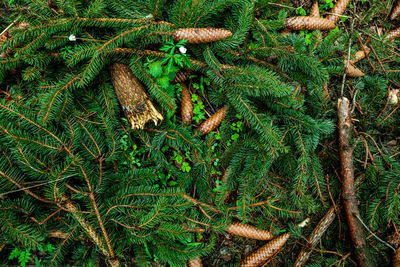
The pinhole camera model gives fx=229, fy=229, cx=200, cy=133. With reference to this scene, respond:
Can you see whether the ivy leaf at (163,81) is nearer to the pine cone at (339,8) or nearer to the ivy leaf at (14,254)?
the ivy leaf at (14,254)

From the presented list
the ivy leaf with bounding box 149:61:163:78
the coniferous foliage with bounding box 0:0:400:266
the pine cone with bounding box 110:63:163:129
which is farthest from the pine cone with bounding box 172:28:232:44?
the pine cone with bounding box 110:63:163:129

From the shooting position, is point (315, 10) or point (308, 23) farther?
point (315, 10)

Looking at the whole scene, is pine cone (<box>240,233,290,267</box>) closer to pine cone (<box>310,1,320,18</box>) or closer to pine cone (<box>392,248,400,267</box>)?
pine cone (<box>392,248,400,267</box>)

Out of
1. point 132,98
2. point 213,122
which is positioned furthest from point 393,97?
point 132,98

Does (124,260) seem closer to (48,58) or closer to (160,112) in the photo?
(160,112)

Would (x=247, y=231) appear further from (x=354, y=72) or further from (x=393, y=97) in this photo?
(x=393, y=97)

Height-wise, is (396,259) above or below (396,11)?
below

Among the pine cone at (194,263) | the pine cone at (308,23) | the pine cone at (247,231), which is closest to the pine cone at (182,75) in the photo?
the pine cone at (308,23)
